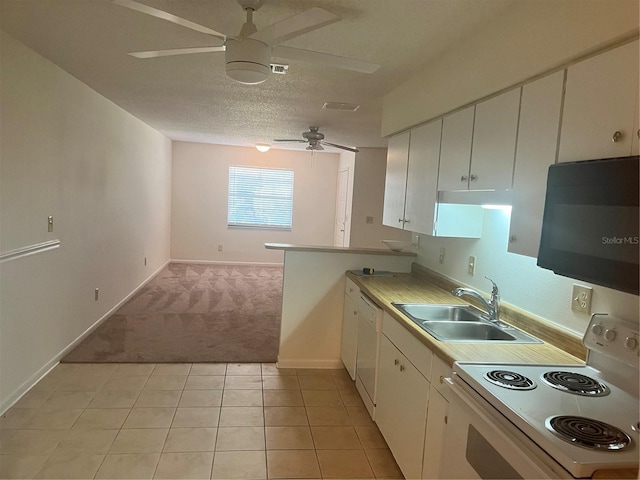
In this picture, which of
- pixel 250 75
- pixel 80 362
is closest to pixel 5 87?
pixel 250 75

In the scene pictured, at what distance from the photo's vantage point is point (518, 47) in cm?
181

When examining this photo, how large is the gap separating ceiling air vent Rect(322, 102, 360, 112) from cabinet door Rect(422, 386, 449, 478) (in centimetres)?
283

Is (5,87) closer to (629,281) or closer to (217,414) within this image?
(217,414)

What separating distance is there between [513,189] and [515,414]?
0.95m

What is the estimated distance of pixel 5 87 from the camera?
8.36 feet

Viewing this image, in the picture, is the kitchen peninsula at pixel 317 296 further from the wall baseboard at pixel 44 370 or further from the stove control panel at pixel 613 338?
the stove control panel at pixel 613 338

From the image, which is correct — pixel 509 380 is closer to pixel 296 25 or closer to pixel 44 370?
pixel 296 25

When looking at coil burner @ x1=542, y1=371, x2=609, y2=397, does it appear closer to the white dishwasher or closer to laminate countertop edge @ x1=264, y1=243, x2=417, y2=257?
the white dishwasher

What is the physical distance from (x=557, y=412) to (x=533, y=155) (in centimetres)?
96

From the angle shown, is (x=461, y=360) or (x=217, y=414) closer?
(x=461, y=360)

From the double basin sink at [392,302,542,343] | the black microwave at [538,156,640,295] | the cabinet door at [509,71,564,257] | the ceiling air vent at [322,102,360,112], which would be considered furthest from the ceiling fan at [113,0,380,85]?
the ceiling air vent at [322,102,360,112]

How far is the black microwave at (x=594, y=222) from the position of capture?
3.86 feet

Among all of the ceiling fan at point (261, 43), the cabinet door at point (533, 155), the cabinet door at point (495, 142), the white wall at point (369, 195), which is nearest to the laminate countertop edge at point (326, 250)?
the cabinet door at point (495, 142)

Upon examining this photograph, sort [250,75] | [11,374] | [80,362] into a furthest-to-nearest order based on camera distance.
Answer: [80,362], [11,374], [250,75]
